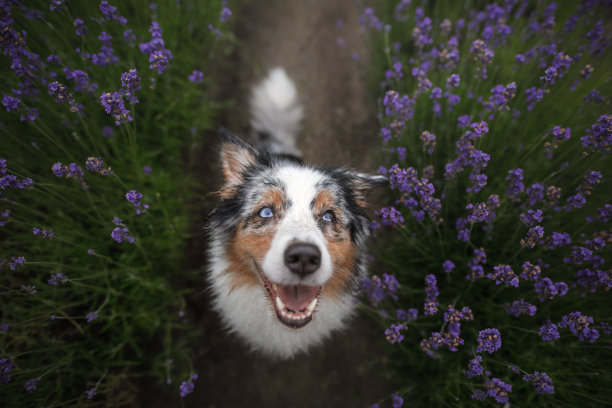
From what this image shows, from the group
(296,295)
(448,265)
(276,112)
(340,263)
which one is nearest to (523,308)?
(448,265)

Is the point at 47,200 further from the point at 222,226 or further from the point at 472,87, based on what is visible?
the point at 472,87

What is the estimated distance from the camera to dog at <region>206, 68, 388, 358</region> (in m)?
1.79

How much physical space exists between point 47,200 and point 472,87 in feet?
12.0

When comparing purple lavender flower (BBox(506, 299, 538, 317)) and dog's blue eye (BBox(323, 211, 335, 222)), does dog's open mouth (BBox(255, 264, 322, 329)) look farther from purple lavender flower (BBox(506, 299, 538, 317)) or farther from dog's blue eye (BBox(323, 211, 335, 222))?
purple lavender flower (BBox(506, 299, 538, 317))

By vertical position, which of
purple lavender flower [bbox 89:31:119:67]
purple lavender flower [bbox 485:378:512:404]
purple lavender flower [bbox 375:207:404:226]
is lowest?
purple lavender flower [bbox 485:378:512:404]

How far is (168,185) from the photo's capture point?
2.82 metres

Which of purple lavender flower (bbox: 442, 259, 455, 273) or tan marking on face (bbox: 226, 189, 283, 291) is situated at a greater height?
tan marking on face (bbox: 226, 189, 283, 291)

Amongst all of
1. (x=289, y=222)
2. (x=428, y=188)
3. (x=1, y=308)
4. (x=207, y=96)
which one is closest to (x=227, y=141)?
(x=289, y=222)

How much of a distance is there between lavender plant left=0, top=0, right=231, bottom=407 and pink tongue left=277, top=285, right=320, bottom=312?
0.91m

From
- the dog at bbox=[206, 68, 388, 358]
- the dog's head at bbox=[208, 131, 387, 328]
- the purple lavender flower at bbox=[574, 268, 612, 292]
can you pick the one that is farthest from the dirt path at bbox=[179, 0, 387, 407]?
the purple lavender flower at bbox=[574, 268, 612, 292]

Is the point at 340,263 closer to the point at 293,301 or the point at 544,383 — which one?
the point at 293,301

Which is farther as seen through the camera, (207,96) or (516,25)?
(207,96)

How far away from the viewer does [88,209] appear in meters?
2.33

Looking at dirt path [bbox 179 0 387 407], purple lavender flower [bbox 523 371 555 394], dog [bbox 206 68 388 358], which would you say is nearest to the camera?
purple lavender flower [bbox 523 371 555 394]
